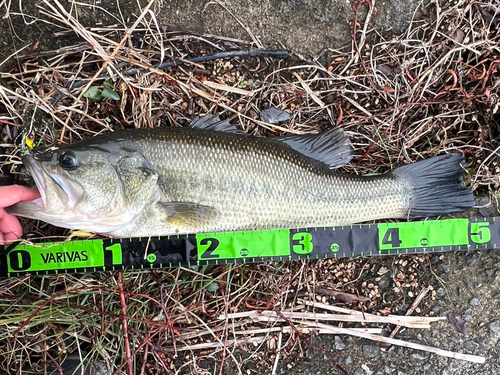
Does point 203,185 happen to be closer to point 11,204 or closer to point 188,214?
point 188,214

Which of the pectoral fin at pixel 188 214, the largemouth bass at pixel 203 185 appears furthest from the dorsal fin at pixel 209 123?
the pectoral fin at pixel 188 214

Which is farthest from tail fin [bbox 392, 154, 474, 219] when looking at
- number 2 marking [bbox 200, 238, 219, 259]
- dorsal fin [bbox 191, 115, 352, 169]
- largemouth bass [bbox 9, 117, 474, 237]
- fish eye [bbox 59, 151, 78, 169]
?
fish eye [bbox 59, 151, 78, 169]

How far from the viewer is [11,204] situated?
2.66 meters

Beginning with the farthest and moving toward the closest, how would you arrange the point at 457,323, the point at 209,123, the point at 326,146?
the point at 457,323 < the point at 326,146 < the point at 209,123

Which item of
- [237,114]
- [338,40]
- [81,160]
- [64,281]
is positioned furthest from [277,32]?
[64,281]

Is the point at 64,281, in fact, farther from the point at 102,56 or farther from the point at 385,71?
the point at 385,71

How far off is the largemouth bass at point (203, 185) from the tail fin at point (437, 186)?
18 millimetres

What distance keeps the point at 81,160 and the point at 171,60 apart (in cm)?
111

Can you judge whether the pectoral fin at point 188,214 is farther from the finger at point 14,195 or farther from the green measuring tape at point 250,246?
the finger at point 14,195

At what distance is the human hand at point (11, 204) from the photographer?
8.64ft

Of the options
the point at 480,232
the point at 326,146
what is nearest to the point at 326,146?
the point at 326,146

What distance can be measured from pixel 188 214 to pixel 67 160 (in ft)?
2.68

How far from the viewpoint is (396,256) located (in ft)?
11.0

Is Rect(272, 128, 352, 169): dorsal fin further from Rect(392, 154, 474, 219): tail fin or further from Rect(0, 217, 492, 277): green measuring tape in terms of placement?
Rect(0, 217, 492, 277): green measuring tape
